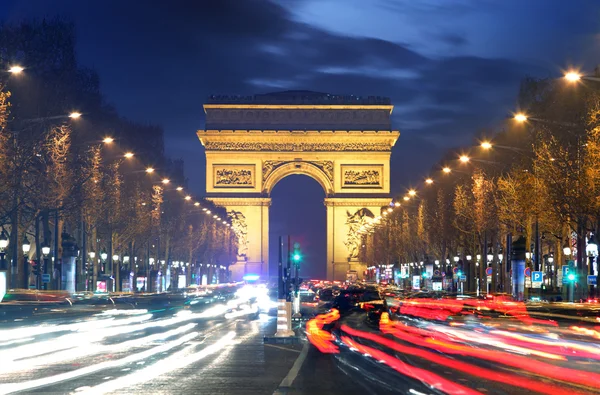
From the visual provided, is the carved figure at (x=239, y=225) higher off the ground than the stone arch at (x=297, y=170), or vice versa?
the stone arch at (x=297, y=170)

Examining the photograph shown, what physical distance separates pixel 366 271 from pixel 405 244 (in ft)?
130

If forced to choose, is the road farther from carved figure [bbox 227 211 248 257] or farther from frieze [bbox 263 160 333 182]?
carved figure [bbox 227 211 248 257]

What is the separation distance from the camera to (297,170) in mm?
154875

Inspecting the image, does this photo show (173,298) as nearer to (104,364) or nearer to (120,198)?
(120,198)

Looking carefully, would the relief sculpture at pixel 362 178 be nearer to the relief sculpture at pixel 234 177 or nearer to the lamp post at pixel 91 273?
the relief sculpture at pixel 234 177

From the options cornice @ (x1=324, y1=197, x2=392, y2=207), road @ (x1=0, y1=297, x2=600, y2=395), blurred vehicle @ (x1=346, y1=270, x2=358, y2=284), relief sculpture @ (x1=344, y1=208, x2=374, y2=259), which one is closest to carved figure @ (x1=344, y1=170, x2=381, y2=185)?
cornice @ (x1=324, y1=197, x2=392, y2=207)

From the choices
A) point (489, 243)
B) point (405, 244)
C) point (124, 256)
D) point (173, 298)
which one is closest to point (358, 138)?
point (405, 244)

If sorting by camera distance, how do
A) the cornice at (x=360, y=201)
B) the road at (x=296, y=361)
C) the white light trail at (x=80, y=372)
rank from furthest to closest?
the cornice at (x=360, y=201), the road at (x=296, y=361), the white light trail at (x=80, y=372)

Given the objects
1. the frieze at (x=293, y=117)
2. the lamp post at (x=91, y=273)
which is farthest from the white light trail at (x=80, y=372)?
the frieze at (x=293, y=117)

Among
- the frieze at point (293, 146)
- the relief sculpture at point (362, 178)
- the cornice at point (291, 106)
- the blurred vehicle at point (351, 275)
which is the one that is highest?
the cornice at point (291, 106)

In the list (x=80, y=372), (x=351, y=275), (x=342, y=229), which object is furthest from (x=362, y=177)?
(x=80, y=372)

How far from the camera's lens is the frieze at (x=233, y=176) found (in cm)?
15188

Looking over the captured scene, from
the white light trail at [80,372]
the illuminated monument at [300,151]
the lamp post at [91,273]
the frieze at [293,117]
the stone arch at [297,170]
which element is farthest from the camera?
the stone arch at [297,170]

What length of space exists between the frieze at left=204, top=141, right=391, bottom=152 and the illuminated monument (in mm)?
137
